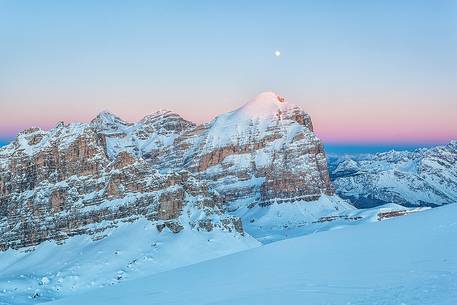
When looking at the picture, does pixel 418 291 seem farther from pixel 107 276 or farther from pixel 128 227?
pixel 128 227

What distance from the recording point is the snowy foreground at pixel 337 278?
27000mm

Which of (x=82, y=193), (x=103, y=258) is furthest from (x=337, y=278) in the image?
Answer: (x=82, y=193)

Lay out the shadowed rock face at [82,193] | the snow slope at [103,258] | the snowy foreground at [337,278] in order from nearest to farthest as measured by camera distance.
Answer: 1. the snowy foreground at [337,278]
2. the snow slope at [103,258]
3. the shadowed rock face at [82,193]

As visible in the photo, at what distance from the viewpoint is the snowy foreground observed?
27000 millimetres

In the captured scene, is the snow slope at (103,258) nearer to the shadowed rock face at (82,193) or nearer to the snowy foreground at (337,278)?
the shadowed rock face at (82,193)

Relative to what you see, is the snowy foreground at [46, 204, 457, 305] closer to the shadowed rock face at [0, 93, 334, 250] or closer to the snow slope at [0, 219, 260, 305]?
the snow slope at [0, 219, 260, 305]

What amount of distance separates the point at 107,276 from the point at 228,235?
1313 inches

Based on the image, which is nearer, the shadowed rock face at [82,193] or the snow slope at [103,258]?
the snow slope at [103,258]

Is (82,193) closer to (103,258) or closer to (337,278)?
(103,258)

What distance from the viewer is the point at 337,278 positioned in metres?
33.0

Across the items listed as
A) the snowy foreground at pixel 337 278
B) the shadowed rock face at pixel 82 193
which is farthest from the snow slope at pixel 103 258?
the snowy foreground at pixel 337 278

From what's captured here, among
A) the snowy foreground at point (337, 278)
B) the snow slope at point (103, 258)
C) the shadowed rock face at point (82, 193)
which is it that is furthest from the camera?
the shadowed rock face at point (82, 193)

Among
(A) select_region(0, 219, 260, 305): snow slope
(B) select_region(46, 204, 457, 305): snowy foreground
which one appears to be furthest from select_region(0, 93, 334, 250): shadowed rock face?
(B) select_region(46, 204, 457, 305): snowy foreground

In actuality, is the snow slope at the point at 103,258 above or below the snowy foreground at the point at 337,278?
below
